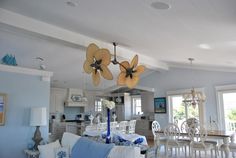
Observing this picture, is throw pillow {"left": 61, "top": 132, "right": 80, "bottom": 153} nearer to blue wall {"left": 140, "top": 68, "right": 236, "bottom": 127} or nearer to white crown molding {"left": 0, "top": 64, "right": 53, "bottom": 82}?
white crown molding {"left": 0, "top": 64, "right": 53, "bottom": 82}

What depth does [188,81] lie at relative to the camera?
8523 mm

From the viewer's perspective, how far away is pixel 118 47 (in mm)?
6055

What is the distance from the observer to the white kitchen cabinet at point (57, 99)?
9992mm

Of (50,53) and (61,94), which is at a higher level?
(50,53)

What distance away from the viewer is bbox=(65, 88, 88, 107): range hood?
10.5 m

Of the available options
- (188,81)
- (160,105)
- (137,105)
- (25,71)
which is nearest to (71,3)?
(25,71)

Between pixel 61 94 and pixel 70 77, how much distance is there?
1633 millimetres

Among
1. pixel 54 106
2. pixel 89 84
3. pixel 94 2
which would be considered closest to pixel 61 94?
pixel 54 106

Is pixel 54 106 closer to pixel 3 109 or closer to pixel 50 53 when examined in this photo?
pixel 50 53

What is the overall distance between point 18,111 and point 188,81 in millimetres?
6317

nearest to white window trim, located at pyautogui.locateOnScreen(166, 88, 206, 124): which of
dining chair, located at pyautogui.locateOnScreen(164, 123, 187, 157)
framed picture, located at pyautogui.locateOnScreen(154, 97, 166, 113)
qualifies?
framed picture, located at pyautogui.locateOnScreen(154, 97, 166, 113)

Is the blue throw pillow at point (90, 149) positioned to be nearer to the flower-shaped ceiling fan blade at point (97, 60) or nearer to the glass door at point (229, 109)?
the flower-shaped ceiling fan blade at point (97, 60)

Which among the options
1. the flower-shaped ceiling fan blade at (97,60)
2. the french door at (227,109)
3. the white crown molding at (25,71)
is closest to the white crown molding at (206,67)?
the french door at (227,109)

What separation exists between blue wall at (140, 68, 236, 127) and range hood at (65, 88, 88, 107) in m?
3.26
